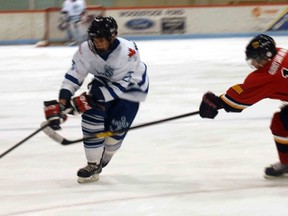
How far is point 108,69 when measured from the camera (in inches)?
113

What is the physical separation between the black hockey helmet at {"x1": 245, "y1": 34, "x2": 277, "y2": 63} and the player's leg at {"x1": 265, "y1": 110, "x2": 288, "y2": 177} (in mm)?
368

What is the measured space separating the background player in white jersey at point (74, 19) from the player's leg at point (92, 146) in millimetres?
8479

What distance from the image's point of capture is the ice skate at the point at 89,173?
302cm

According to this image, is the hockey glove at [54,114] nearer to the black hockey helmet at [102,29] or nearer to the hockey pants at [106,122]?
the hockey pants at [106,122]

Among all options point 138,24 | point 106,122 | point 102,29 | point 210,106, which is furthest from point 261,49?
point 138,24

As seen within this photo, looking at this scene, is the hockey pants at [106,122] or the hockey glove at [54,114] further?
the hockey pants at [106,122]

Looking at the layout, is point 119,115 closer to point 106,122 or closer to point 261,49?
point 106,122

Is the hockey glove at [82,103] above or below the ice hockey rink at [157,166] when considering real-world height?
above

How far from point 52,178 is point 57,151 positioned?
23.1 inches

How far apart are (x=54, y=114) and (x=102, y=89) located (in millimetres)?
274

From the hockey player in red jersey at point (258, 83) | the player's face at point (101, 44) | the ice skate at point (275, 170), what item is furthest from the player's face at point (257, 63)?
the player's face at point (101, 44)

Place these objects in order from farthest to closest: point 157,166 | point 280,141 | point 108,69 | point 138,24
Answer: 1. point 138,24
2. point 157,166
3. point 280,141
4. point 108,69

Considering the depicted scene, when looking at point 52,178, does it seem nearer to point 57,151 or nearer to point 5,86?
point 57,151

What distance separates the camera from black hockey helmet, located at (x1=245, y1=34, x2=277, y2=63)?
2730mm
